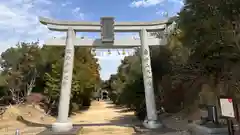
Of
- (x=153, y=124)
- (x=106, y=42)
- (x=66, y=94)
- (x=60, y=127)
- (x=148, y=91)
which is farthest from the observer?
(x=106, y=42)

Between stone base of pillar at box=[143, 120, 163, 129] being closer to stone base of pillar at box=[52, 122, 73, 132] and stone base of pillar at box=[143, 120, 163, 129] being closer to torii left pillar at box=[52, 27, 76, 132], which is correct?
torii left pillar at box=[52, 27, 76, 132]

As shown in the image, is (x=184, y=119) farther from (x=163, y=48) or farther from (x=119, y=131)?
(x=163, y=48)

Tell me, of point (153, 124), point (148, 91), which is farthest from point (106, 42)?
point (153, 124)

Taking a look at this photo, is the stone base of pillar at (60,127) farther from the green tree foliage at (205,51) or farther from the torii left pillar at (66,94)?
the green tree foliage at (205,51)

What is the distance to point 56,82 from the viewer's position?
23422 mm

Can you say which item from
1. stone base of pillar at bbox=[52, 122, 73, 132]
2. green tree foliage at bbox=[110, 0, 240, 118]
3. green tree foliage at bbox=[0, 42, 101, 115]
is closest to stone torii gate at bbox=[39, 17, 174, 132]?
stone base of pillar at bbox=[52, 122, 73, 132]

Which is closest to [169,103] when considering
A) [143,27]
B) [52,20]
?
[143,27]

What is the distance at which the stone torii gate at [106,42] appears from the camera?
1462cm

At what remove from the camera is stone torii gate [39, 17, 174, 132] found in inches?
576

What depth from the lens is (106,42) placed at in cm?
1560

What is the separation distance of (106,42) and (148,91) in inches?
157

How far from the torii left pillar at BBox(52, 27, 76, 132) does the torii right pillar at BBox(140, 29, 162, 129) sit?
442 centimetres

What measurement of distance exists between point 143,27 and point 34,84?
50.5 feet

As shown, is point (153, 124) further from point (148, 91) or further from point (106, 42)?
point (106, 42)
